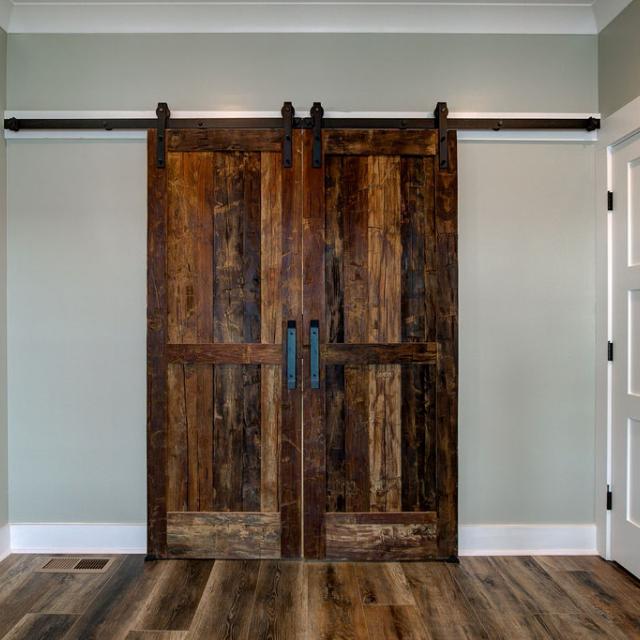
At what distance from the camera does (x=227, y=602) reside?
2.16m

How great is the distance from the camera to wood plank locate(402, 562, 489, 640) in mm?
1961

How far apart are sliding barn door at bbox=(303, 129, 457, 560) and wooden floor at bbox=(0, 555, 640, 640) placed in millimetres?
318

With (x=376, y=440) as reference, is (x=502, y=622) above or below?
below

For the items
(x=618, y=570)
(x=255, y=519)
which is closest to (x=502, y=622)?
(x=618, y=570)

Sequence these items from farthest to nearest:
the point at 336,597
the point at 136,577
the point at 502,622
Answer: the point at 136,577 → the point at 336,597 → the point at 502,622

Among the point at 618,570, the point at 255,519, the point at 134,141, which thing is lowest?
the point at 618,570

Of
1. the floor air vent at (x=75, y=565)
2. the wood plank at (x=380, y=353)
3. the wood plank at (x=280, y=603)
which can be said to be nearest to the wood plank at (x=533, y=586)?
the wood plank at (x=280, y=603)

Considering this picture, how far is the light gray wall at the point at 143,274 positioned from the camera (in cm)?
265

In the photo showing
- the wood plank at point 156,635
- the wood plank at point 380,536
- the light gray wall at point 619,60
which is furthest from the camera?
the wood plank at point 380,536

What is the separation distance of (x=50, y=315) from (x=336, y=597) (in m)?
1.95

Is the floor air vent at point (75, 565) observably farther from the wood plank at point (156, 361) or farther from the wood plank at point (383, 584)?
the wood plank at point (383, 584)

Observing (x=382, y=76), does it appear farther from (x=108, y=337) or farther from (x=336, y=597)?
(x=336, y=597)

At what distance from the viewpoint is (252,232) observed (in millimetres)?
2562

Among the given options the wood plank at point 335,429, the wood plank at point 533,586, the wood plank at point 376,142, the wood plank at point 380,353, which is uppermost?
the wood plank at point 376,142
